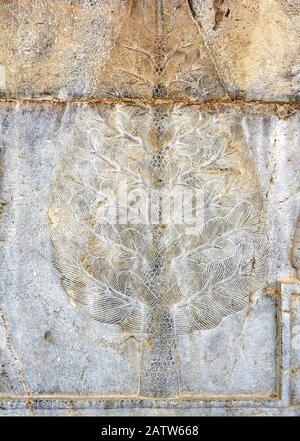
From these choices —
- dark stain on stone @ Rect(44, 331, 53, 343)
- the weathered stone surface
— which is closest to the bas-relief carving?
the weathered stone surface

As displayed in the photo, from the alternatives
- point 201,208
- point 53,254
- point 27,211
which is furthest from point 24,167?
point 201,208

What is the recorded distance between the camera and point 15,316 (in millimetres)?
3365

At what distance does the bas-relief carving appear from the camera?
337cm

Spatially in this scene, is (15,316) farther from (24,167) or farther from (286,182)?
(286,182)

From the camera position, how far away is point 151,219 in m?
3.39

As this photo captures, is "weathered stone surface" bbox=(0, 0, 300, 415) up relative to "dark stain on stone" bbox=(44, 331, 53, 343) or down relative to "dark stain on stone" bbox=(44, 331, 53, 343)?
up

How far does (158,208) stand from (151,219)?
7cm

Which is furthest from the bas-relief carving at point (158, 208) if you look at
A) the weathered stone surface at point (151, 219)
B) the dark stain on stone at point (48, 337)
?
the dark stain on stone at point (48, 337)

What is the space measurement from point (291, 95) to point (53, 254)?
144 cm

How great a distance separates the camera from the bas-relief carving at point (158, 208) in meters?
3.37
